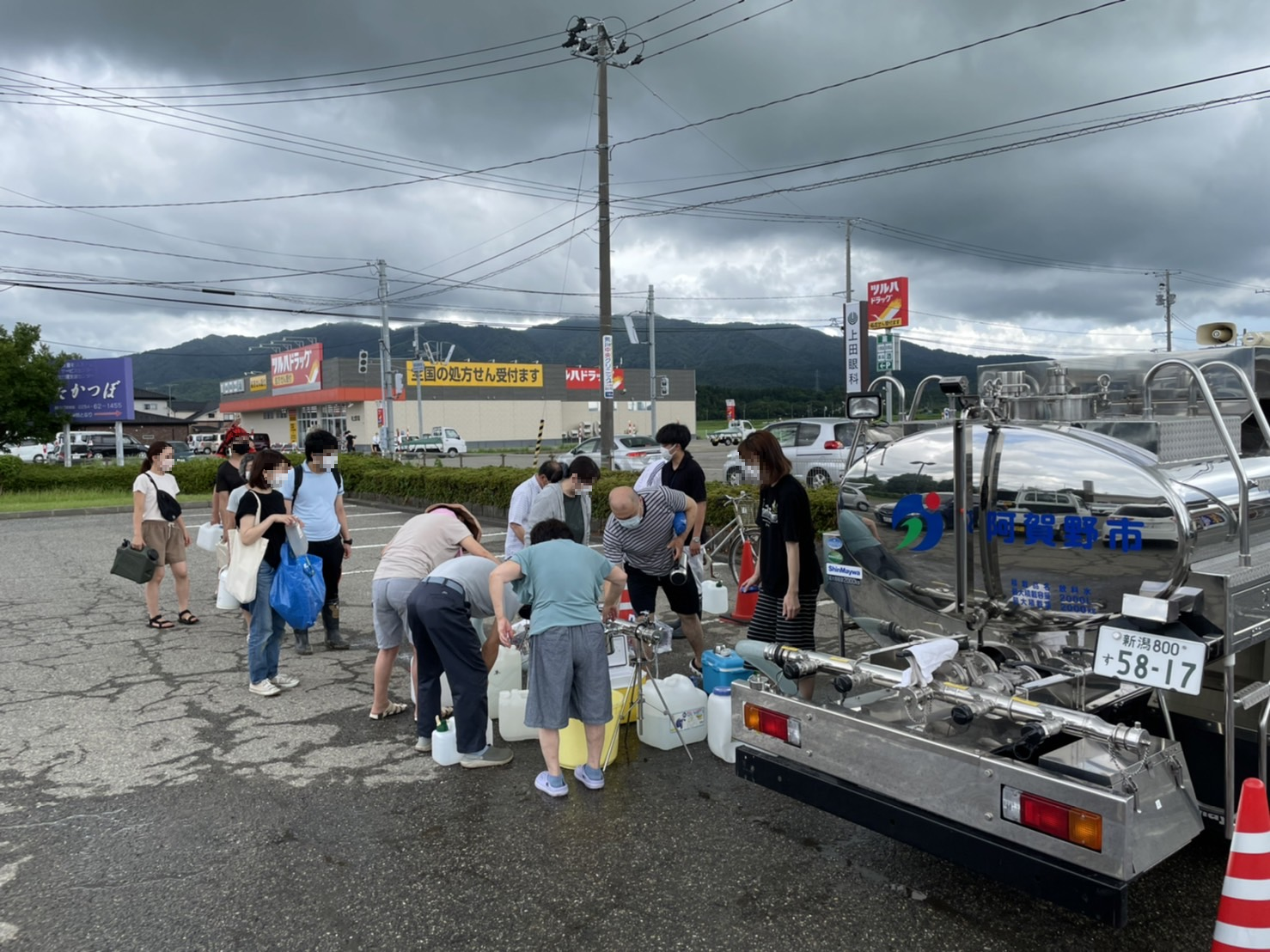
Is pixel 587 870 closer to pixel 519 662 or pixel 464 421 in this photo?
pixel 519 662

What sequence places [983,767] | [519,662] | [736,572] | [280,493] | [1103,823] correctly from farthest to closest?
[736,572] → [280,493] → [519,662] → [983,767] → [1103,823]

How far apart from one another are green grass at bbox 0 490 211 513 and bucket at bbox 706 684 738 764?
850 inches

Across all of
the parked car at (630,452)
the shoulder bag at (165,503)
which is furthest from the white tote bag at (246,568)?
the parked car at (630,452)

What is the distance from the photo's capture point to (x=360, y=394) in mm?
62000

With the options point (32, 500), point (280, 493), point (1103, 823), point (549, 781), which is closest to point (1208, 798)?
point (1103, 823)

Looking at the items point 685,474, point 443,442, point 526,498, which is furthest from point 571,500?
point 443,442

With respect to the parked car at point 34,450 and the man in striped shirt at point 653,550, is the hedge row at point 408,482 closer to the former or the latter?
the man in striped shirt at point 653,550

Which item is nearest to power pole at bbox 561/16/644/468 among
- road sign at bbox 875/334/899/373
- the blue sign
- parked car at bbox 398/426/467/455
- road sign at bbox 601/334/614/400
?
road sign at bbox 601/334/614/400

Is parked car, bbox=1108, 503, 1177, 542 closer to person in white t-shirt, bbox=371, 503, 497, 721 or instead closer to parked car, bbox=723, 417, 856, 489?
person in white t-shirt, bbox=371, 503, 497, 721

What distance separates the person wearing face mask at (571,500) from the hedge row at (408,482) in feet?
6.75

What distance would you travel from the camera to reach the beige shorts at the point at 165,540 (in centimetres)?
822

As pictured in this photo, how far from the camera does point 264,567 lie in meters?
6.26

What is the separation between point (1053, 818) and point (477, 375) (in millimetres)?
64617

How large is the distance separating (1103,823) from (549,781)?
268 cm
